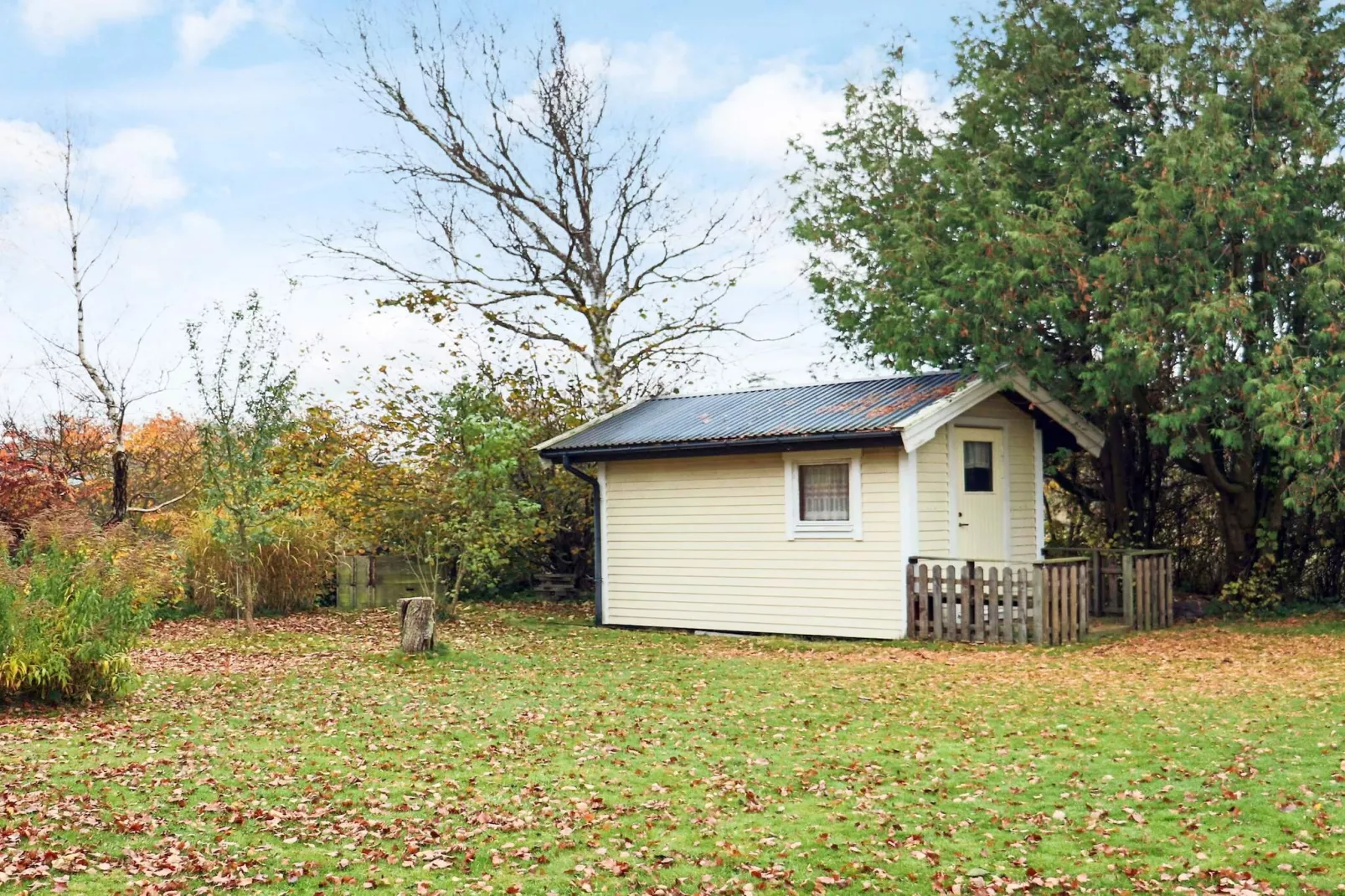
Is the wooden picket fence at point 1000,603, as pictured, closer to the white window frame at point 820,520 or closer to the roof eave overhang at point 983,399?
the white window frame at point 820,520

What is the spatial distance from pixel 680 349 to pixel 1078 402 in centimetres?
1071

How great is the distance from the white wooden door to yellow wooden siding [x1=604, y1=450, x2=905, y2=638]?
4.78 ft

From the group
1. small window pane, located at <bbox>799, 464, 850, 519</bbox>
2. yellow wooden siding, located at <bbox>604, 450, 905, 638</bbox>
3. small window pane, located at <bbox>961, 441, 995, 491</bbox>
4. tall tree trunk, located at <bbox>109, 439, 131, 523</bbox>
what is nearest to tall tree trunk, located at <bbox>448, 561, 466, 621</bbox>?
yellow wooden siding, located at <bbox>604, 450, 905, 638</bbox>

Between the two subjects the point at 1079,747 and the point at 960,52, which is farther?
the point at 960,52

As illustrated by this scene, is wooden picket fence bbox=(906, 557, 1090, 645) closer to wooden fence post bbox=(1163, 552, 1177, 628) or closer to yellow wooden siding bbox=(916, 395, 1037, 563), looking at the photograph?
yellow wooden siding bbox=(916, 395, 1037, 563)

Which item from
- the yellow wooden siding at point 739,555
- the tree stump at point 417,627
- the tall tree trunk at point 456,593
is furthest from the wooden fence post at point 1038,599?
the tall tree trunk at point 456,593

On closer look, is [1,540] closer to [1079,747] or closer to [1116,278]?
[1079,747]

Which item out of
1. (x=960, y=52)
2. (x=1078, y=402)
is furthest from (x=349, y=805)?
(x=960, y=52)

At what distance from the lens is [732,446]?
54.6 ft

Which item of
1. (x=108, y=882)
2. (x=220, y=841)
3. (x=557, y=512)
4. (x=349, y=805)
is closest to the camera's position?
(x=108, y=882)

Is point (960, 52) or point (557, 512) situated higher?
point (960, 52)

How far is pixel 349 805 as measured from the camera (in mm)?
7547

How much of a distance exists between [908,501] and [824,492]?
1252 millimetres

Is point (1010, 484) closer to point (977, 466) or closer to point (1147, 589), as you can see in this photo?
point (977, 466)
